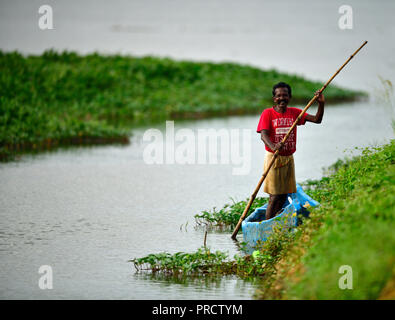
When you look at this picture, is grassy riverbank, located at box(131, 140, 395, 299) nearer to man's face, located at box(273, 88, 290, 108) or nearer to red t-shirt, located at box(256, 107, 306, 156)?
red t-shirt, located at box(256, 107, 306, 156)

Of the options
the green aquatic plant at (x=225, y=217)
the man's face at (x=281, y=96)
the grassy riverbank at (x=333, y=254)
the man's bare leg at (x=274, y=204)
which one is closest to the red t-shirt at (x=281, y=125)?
the man's face at (x=281, y=96)

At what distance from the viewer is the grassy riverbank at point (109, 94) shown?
18.9 meters

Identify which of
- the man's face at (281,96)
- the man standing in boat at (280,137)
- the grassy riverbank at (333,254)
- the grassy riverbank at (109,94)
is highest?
the grassy riverbank at (109,94)

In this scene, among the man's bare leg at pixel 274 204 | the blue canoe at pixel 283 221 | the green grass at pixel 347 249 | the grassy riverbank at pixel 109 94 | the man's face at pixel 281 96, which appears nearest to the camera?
the green grass at pixel 347 249

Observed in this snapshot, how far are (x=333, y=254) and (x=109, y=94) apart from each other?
24954 mm

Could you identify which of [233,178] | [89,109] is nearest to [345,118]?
[89,109]

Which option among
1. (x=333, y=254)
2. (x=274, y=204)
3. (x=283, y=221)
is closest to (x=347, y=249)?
(x=333, y=254)

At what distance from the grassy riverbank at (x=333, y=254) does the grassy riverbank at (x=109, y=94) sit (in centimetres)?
998

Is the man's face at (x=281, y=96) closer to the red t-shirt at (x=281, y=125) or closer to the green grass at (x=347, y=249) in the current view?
the red t-shirt at (x=281, y=125)

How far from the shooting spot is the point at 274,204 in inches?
328

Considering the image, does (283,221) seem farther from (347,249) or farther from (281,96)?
(347,249)

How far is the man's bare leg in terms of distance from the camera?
8.32 m

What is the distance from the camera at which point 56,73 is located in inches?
1156

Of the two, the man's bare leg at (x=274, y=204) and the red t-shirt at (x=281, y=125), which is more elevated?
the red t-shirt at (x=281, y=125)
